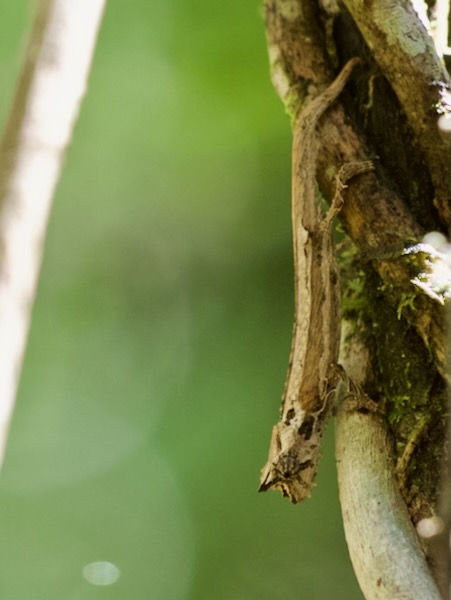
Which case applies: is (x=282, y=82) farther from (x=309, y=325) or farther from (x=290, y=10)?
(x=309, y=325)

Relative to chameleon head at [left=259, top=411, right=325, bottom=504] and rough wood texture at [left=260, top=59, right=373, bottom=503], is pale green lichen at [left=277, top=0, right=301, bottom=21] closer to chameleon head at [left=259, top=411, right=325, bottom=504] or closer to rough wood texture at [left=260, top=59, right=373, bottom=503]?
rough wood texture at [left=260, top=59, right=373, bottom=503]

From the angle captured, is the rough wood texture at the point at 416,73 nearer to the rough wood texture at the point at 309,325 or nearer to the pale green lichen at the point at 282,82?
the rough wood texture at the point at 309,325

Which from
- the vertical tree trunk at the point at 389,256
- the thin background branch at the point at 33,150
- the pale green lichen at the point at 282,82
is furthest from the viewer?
the pale green lichen at the point at 282,82

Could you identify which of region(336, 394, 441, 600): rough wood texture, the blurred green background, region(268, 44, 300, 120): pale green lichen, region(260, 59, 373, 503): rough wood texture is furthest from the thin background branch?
the blurred green background

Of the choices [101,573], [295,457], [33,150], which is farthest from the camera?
[101,573]

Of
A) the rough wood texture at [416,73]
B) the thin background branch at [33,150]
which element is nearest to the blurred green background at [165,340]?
the rough wood texture at [416,73]

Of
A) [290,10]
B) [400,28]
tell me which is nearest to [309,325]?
[400,28]

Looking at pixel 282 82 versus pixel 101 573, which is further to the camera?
pixel 101 573
